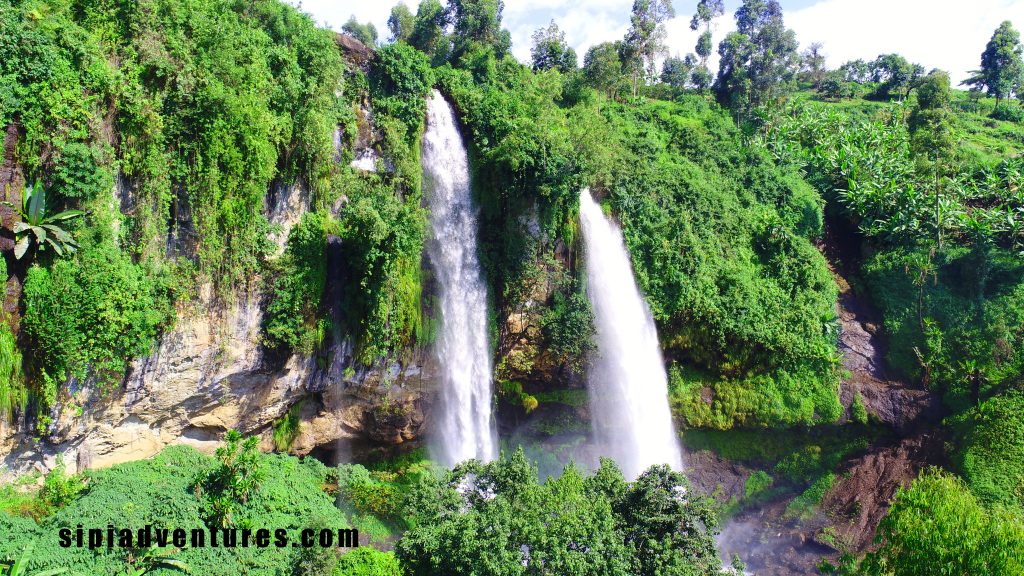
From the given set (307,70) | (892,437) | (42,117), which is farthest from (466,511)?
(892,437)

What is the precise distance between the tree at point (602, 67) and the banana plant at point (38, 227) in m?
20.5

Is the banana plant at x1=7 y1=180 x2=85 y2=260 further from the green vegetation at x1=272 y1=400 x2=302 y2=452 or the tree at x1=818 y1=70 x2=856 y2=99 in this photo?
the tree at x1=818 y1=70 x2=856 y2=99

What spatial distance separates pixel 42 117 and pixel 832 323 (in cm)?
2270

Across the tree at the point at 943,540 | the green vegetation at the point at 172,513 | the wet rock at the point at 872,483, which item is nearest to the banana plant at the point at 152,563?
the green vegetation at the point at 172,513

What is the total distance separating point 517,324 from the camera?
59.3ft

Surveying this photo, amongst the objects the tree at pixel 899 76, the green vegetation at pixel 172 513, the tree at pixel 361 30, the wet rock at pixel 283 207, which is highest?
the tree at pixel 361 30

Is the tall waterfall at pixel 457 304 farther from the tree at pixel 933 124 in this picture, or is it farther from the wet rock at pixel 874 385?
the tree at pixel 933 124

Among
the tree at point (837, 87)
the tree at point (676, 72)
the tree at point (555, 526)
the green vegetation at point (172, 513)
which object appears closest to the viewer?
the green vegetation at point (172, 513)

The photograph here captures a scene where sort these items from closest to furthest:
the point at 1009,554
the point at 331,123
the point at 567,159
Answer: the point at 1009,554
the point at 331,123
the point at 567,159

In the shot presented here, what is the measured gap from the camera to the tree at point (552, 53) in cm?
2752

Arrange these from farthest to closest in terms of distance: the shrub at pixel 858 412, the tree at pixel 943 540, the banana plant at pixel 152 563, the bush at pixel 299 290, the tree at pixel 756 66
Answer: the tree at pixel 756 66 < the shrub at pixel 858 412 < the bush at pixel 299 290 < the tree at pixel 943 540 < the banana plant at pixel 152 563

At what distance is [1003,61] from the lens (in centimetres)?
3819

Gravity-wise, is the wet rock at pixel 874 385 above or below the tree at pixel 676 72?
below

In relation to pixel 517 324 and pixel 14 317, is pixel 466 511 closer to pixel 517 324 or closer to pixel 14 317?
pixel 517 324
